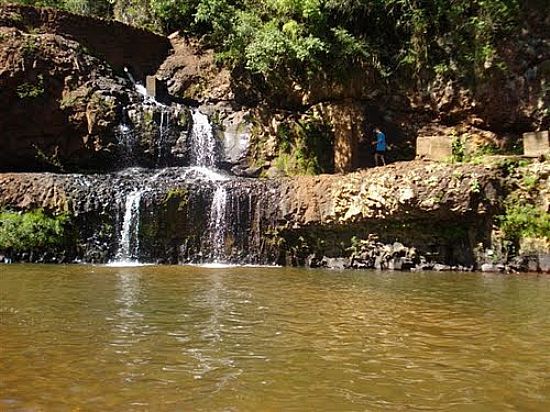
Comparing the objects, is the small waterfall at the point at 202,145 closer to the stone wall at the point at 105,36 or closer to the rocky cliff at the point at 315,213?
the rocky cliff at the point at 315,213

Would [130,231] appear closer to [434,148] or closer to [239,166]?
Answer: [239,166]

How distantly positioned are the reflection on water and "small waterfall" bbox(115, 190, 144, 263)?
630 cm

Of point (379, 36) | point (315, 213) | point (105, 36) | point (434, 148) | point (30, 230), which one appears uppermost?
point (105, 36)

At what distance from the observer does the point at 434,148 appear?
1670cm

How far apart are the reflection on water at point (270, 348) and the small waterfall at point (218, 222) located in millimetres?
6233

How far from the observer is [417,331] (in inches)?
238

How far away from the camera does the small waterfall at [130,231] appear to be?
51.4 ft

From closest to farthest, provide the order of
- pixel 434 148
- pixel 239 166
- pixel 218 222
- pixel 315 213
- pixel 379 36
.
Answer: pixel 315 213
pixel 218 222
pixel 434 148
pixel 379 36
pixel 239 166

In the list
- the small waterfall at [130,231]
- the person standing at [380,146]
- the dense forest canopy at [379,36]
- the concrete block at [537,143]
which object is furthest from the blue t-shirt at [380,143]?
the small waterfall at [130,231]

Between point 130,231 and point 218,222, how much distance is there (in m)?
2.37

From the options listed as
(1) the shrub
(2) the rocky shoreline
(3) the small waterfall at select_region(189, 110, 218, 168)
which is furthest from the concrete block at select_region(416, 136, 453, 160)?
(1) the shrub

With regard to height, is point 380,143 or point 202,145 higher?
point 202,145

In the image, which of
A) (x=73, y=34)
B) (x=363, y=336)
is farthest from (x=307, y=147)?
(x=363, y=336)

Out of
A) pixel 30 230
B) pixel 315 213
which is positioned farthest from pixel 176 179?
pixel 315 213
